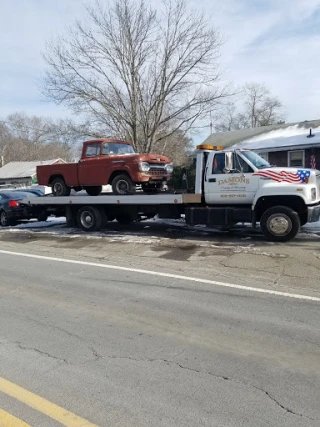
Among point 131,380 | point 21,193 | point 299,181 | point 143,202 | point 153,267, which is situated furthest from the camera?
point 21,193

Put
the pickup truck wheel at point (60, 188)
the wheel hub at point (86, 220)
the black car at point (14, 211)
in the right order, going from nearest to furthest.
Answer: the wheel hub at point (86, 220), the pickup truck wheel at point (60, 188), the black car at point (14, 211)

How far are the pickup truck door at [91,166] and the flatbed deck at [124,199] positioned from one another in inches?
20.6

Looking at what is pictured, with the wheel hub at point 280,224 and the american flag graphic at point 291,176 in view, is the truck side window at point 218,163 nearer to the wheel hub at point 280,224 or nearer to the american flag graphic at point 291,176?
the american flag graphic at point 291,176

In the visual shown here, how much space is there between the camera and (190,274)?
7.27 metres

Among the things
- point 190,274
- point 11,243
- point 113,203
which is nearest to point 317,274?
point 190,274

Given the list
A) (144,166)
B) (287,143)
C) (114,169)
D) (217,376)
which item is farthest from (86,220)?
(287,143)

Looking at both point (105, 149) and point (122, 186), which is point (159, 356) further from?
point (105, 149)

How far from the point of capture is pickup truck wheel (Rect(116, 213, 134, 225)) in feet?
43.1

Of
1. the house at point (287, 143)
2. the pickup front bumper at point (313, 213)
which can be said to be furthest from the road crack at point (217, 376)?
the house at point (287, 143)

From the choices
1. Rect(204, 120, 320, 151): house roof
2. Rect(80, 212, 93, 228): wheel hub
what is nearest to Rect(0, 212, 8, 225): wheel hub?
Rect(80, 212, 93, 228): wheel hub

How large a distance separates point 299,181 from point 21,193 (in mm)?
11527

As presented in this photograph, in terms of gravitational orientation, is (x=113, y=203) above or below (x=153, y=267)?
above

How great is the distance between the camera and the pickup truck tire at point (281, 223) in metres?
9.73

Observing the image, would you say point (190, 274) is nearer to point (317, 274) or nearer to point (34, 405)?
point (317, 274)
